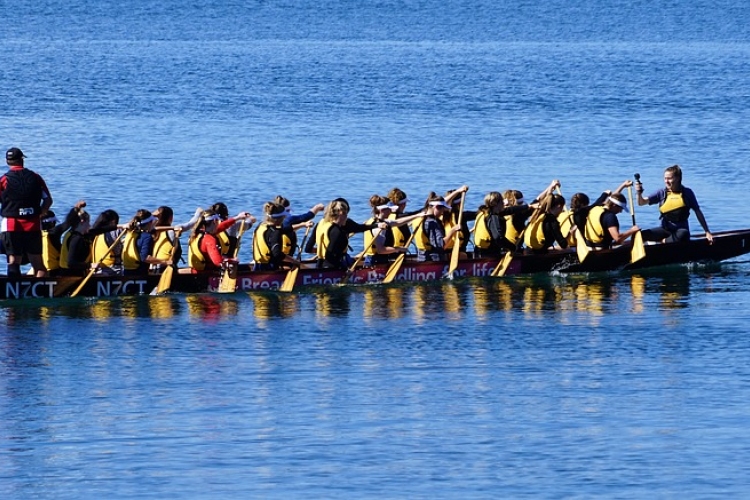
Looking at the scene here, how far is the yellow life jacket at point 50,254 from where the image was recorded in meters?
26.8

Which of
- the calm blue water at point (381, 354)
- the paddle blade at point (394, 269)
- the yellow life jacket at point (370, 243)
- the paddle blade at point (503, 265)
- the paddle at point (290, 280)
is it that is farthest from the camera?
the paddle blade at point (503, 265)

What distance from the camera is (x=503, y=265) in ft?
97.7

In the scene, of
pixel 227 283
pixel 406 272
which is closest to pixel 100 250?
pixel 227 283

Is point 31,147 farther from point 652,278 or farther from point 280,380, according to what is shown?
point 280,380

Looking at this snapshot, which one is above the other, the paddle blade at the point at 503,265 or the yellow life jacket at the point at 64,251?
Answer: the yellow life jacket at the point at 64,251

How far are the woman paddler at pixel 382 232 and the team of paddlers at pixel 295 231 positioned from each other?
0.7 inches

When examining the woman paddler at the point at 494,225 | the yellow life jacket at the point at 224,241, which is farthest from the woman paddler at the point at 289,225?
the woman paddler at the point at 494,225

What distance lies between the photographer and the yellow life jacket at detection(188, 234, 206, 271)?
27.3 m

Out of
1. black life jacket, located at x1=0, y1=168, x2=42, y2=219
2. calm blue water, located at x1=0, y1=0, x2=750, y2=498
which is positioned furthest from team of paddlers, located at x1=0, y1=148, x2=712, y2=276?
calm blue water, located at x1=0, y1=0, x2=750, y2=498

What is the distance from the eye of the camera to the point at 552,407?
21688 mm

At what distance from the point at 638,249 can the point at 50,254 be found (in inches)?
428

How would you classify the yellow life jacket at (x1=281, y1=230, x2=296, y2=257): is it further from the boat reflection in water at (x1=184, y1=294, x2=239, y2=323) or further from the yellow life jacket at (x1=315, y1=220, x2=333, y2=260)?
the boat reflection in water at (x1=184, y1=294, x2=239, y2=323)

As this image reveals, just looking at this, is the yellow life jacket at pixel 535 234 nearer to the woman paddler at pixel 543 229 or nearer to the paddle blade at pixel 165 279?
the woman paddler at pixel 543 229

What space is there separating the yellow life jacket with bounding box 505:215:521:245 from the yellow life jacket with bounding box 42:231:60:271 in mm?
8330
